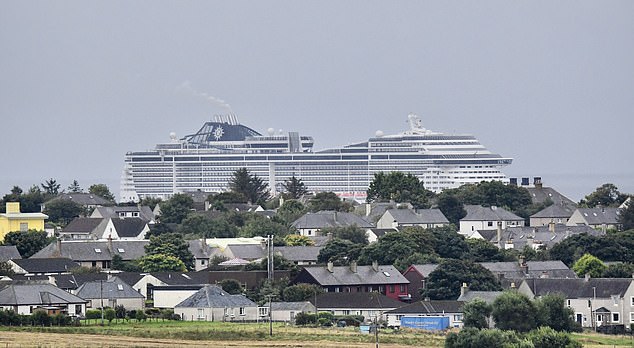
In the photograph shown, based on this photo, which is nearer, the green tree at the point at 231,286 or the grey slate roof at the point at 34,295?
the grey slate roof at the point at 34,295

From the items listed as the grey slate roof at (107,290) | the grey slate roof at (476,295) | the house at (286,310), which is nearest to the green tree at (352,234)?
the grey slate roof at (476,295)

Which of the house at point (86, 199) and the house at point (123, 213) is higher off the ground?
the house at point (86, 199)

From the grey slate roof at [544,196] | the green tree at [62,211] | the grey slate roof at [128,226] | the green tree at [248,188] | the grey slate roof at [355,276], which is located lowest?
the grey slate roof at [355,276]

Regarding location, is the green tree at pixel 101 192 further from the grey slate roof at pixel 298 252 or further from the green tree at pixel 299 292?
the green tree at pixel 299 292

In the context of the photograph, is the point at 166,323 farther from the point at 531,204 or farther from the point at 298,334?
the point at 531,204

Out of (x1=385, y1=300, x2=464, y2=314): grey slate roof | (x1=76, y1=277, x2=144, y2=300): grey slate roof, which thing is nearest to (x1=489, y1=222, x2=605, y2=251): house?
(x1=385, y1=300, x2=464, y2=314): grey slate roof

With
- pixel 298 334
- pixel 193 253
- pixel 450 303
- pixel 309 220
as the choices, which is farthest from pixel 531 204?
pixel 298 334

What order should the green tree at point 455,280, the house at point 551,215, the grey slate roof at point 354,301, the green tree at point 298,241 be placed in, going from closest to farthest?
the grey slate roof at point 354,301, the green tree at point 455,280, the green tree at point 298,241, the house at point 551,215

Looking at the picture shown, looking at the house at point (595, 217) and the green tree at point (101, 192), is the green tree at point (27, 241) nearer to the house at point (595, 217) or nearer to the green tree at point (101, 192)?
the house at point (595, 217)

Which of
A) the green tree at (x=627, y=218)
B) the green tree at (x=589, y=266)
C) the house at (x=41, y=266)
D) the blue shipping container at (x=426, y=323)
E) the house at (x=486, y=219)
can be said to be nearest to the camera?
the blue shipping container at (x=426, y=323)
